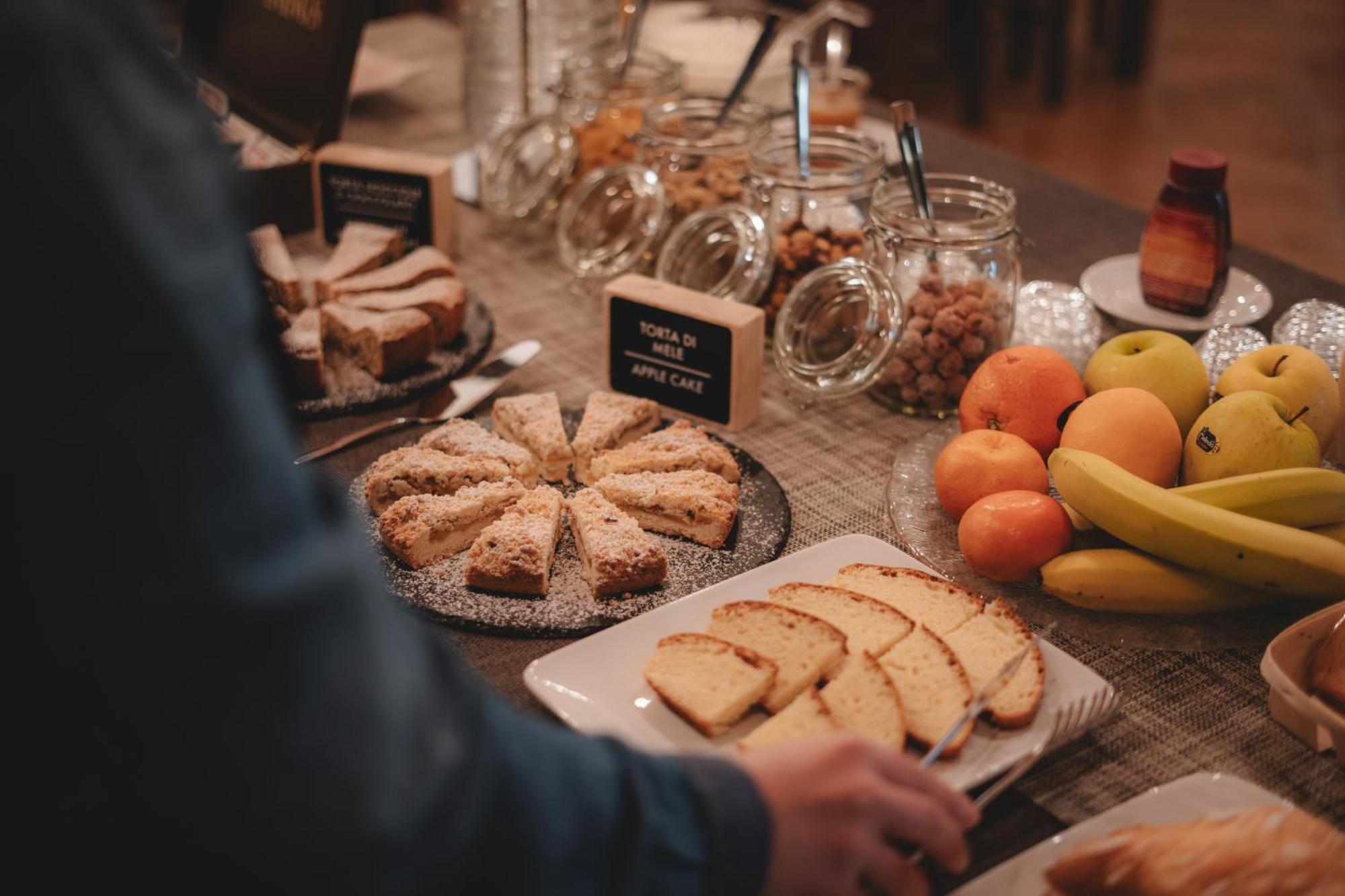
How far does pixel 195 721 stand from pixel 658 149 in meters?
1.42

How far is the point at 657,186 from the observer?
179 centimetres

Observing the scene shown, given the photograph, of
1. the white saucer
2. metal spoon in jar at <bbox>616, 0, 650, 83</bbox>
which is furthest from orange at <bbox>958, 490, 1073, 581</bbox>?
metal spoon in jar at <bbox>616, 0, 650, 83</bbox>

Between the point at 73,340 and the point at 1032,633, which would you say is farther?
the point at 1032,633

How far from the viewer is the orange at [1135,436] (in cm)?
124

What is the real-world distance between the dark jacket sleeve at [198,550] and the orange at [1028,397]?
34.8 inches

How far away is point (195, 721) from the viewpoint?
0.54 meters

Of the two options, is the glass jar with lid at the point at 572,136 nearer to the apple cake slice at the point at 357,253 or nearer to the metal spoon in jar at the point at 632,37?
the metal spoon in jar at the point at 632,37

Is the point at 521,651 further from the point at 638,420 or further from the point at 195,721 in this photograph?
the point at 195,721

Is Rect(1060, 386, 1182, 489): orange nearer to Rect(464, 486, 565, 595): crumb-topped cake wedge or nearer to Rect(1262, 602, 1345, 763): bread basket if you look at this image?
Rect(1262, 602, 1345, 763): bread basket

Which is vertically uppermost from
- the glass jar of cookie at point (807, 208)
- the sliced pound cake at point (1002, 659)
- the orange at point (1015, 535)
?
the glass jar of cookie at point (807, 208)

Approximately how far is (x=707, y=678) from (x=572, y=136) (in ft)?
4.23

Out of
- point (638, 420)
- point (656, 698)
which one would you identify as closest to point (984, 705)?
point (656, 698)

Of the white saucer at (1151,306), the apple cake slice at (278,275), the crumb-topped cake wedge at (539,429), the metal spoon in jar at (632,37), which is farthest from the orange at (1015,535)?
the metal spoon in jar at (632,37)

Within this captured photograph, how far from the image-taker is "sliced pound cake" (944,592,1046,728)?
98 cm
